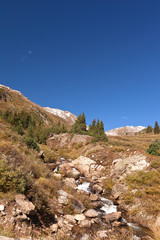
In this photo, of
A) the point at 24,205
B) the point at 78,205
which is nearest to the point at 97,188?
the point at 78,205

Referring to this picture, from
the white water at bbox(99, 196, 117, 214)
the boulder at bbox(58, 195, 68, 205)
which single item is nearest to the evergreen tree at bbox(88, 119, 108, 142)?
the white water at bbox(99, 196, 117, 214)

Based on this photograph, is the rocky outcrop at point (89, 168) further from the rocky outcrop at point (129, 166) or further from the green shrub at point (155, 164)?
the green shrub at point (155, 164)

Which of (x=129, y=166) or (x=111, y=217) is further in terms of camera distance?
(x=129, y=166)

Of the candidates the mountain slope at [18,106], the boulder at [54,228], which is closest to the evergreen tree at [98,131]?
the boulder at [54,228]

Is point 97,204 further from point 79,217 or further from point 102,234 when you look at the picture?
point 102,234

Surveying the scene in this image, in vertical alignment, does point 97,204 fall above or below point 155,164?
below

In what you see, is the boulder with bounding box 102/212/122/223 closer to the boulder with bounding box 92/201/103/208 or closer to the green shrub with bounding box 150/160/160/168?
the boulder with bounding box 92/201/103/208

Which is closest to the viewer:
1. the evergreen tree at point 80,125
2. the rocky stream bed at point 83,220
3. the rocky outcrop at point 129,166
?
the rocky stream bed at point 83,220

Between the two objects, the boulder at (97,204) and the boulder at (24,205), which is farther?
the boulder at (97,204)

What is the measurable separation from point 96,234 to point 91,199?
5391 millimetres

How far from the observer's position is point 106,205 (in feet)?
41.0

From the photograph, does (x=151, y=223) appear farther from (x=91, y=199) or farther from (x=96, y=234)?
(x=91, y=199)

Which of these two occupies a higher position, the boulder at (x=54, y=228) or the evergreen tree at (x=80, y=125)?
the evergreen tree at (x=80, y=125)

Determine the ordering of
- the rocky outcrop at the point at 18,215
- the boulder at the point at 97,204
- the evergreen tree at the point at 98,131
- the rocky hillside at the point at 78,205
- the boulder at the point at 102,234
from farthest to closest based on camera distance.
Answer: the evergreen tree at the point at 98,131 < the boulder at the point at 97,204 < the boulder at the point at 102,234 < the rocky hillside at the point at 78,205 < the rocky outcrop at the point at 18,215
